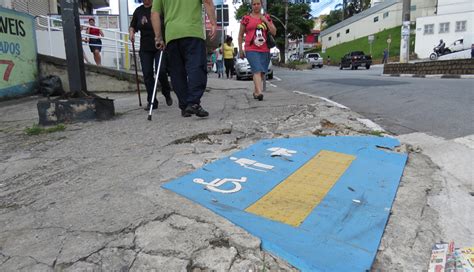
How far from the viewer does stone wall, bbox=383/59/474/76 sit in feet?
52.0

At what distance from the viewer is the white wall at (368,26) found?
177ft

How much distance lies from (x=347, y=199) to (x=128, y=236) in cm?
130

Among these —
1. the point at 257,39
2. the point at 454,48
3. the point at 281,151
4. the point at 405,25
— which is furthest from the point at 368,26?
the point at 281,151

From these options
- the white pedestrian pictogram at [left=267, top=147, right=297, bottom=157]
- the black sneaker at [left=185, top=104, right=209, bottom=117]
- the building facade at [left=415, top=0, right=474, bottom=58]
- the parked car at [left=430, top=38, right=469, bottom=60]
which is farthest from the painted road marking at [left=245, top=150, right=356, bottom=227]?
the building facade at [left=415, top=0, right=474, bottom=58]

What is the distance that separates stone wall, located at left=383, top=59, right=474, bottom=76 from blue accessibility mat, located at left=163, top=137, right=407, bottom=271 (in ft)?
48.3

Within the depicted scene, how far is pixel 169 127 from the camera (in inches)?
169

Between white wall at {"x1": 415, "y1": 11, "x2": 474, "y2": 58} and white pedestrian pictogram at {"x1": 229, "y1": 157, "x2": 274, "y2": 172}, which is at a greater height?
white wall at {"x1": 415, "y1": 11, "x2": 474, "y2": 58}

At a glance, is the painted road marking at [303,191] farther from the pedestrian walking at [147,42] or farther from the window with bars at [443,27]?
the window with bars at [443,27]

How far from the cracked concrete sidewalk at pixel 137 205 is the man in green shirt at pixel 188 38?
41 cm

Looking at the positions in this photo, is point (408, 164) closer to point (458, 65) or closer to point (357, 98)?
point (357, 98)

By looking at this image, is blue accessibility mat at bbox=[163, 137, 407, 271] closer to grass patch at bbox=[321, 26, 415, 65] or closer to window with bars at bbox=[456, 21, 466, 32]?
window with bars at bbox=[456, 21, 466, 32]

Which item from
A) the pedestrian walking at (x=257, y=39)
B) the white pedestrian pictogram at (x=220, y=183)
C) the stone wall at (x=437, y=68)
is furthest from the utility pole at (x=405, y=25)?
the white pedestrian pictogram at (x=220, y=183)

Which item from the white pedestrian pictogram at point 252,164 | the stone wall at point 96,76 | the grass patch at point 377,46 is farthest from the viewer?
the grass patch at point 377,46

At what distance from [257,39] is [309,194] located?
480 centimetres
